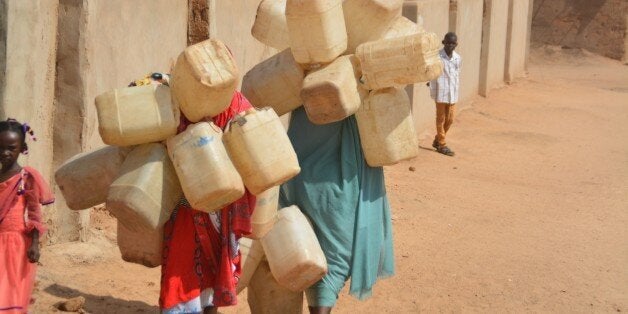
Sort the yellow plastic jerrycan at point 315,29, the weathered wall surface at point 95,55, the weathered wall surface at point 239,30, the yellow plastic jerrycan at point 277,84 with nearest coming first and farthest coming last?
1. the yellow plastic jerrycan at point 315,29
2. the yellow plastic jerrycan at point 277,84
3. the weathered wall surface at point 95,55
4. the weathered wall surface at point 239,30

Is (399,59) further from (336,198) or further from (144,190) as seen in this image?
(144,190)

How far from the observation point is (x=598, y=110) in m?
15.8

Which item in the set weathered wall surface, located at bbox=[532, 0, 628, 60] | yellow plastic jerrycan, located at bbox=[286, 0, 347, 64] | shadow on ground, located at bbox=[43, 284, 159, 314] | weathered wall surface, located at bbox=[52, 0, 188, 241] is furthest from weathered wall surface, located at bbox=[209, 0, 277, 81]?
weathered wall surface, located at bbox=[532, 0, 628, 60]

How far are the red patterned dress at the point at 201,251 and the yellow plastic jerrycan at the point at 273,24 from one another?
90cm

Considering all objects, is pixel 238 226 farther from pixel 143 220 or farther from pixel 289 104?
pixel 289 104

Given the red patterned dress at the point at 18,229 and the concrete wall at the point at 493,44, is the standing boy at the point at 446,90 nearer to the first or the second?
the concrete wall at the point at 493,44

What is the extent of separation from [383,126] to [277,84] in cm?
58

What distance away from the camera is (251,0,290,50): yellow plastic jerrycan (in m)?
4.89

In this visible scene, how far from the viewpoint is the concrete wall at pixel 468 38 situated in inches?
506

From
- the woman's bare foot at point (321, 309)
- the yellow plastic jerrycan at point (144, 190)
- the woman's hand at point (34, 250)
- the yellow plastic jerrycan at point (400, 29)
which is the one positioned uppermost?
the yellow plastic jerrycan at point (400, 29)

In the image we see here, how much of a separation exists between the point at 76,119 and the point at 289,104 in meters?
1.70

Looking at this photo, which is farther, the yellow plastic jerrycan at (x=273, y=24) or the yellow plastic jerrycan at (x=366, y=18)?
the yellow plastic jerrycan at (x=273, y=24)

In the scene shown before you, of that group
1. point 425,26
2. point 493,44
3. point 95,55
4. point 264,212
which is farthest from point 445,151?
point 264,212

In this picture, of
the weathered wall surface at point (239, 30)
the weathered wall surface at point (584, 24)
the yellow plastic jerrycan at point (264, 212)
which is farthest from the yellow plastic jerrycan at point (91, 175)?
the weathered wall surface at point (584, 24)
